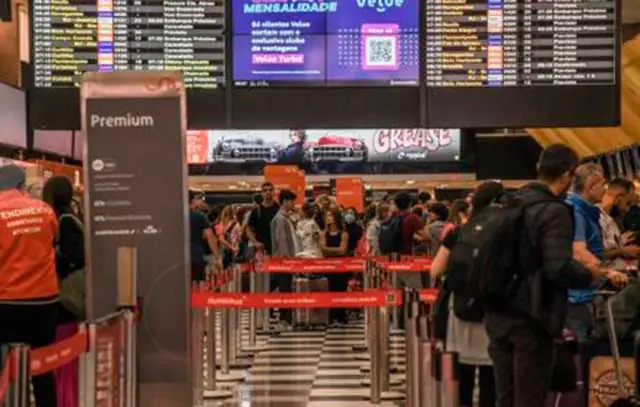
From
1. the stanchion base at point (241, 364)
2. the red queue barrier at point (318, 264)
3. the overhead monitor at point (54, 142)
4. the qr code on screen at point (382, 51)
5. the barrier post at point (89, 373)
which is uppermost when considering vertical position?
the qr code on screen at point (382, 51)

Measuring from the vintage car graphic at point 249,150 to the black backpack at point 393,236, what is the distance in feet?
52.8

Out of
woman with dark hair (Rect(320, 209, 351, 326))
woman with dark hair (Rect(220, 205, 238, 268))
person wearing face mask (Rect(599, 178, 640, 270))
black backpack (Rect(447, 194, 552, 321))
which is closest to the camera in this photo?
black backpack (Rect(447, 194, 552, 321))

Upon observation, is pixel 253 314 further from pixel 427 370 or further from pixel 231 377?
pixel 427 370

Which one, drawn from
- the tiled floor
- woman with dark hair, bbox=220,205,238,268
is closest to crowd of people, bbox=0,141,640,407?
the tiled floor

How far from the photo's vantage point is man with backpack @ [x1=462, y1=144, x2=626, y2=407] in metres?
5.26

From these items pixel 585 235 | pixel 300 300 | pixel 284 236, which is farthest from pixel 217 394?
pixel 284 236

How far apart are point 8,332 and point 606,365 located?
11.1 feet

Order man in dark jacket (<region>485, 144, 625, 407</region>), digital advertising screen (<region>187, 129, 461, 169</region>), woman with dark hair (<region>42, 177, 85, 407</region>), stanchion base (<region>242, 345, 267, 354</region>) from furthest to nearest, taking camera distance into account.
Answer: digital advertising screen (<region>187, 129, 461, 169</region>), stanchion base (<region>242, 345, 267, 354</region>), woman with dark hair (<region>42, 177, 85, 407</region>), man in dark jacket (<region>485, 144, 625, 407</region>)

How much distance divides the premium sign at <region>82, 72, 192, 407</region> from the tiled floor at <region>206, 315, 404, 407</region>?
243 cm

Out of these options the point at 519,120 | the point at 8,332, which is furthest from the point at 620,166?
the point at 8,332

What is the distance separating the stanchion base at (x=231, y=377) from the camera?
1062 centimetres

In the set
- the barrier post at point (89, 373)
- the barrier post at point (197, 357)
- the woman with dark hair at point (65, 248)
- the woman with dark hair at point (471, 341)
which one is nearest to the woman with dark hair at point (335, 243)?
the barrier post at point (197, 357)

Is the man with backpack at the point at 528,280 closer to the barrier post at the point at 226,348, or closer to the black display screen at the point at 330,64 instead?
the black display screen at the point at 330,64

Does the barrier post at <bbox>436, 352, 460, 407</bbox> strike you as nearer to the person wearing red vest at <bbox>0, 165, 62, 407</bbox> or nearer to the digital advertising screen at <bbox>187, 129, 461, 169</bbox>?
the person wearing red vest at <bbox>0, 165, 62, 407</bbox>
